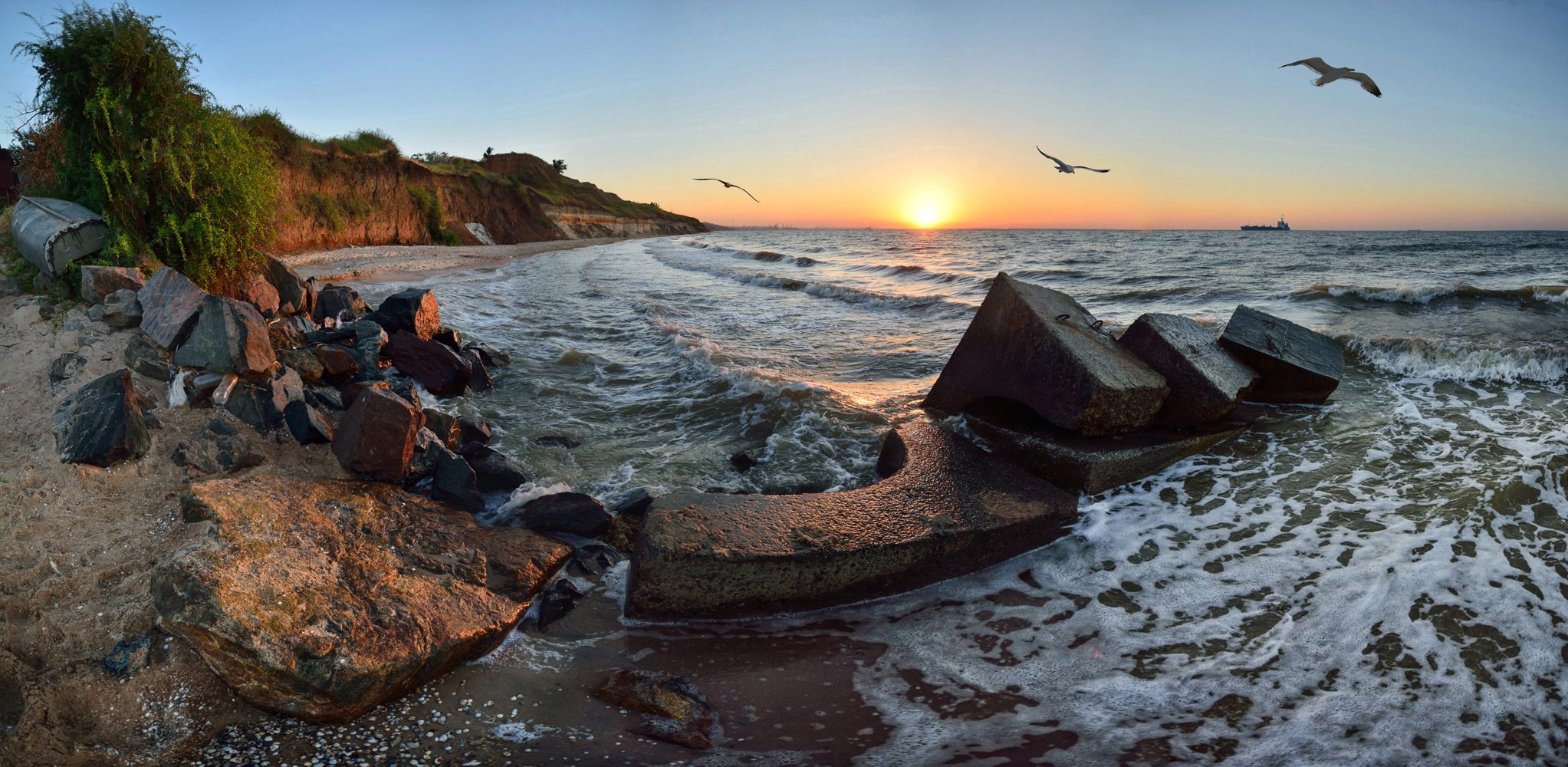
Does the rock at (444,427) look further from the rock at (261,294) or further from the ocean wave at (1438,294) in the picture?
the ocean wave at (1438,294)

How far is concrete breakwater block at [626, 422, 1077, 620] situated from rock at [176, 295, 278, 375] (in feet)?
9.93

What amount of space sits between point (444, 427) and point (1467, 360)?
10.4 metres

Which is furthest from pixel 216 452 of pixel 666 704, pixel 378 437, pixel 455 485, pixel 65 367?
pixel 666 704

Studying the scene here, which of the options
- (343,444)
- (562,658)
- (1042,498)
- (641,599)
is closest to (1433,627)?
(1042,498)

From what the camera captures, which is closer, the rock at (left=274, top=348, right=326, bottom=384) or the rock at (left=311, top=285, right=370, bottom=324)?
the rock at (left=274, top=348, right=326, bottom=384)

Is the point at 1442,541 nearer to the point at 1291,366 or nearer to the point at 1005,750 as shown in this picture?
the point at 1291,366

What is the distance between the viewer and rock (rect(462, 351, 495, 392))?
7.34 meters

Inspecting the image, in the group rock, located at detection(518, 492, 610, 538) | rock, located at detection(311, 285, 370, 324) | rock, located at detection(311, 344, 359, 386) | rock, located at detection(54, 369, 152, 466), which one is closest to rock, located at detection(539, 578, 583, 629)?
rock, located at detection(518, 492, 610, 538)

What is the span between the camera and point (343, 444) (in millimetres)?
4316

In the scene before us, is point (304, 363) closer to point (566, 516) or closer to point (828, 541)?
point (566, 516)

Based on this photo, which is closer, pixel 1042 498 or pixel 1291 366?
pixel 1042 498

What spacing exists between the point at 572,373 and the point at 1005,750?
7.03 meters

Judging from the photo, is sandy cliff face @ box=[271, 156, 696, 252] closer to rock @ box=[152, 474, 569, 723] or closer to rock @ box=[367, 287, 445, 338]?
rock @ box=[367, 287, 445, 338]

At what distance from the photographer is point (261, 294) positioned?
6562 mm
